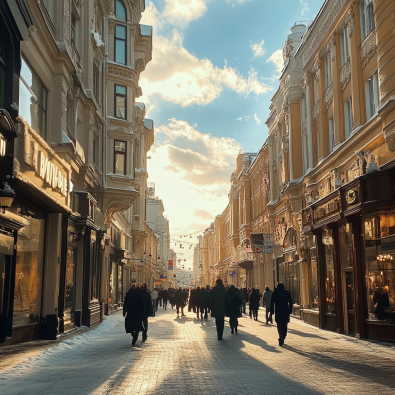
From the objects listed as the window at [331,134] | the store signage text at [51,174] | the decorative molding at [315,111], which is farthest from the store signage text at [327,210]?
the store signage text at [51,174]

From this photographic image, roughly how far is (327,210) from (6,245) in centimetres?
1193

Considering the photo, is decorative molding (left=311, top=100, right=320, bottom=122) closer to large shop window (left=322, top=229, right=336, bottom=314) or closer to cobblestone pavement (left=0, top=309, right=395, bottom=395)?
large shop window (left=322, top=229, right=336, bottom=314)

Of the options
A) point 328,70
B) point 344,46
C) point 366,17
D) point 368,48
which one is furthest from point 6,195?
point 328,70

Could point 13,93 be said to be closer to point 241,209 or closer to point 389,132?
point 389,132

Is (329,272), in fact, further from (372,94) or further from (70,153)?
(70,153)

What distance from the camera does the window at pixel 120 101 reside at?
2759 cm

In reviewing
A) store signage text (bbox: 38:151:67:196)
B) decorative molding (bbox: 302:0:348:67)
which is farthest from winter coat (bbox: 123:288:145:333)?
decorative molding (bbox: 302:0:348:67)

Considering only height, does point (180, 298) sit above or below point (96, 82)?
below

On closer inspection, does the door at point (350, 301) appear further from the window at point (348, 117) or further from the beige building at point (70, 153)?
the beige building at point (70, 153)

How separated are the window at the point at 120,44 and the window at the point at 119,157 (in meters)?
4.64

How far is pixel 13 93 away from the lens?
37.9 ft

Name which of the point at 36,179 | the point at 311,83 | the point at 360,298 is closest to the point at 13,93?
the point at 36,179

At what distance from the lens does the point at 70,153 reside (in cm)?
1706

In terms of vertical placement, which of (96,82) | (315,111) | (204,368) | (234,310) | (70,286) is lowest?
(204,368)
